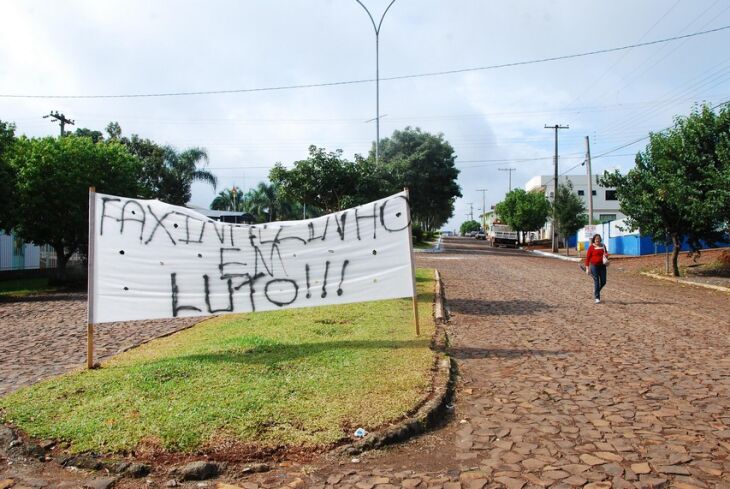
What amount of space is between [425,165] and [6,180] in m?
33.1

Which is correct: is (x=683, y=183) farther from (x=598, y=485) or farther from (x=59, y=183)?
(x=59, y=183)

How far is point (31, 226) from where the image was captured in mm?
18219

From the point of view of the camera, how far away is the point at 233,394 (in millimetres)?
4836

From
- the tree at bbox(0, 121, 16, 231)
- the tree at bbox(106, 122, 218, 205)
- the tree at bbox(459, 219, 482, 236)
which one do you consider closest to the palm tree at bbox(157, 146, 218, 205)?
the tree at bbox(106, 122, 218, 205)

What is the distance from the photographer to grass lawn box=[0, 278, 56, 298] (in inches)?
705

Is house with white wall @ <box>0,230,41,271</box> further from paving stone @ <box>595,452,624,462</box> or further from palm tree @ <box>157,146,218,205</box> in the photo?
paving stone @ <box>595,452,624,462</box>

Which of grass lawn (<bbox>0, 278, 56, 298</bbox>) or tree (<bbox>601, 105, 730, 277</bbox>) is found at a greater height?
tree (<bbox>601, 105, 730, 277</bbox>)

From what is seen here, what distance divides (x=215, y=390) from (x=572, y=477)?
2.90 m

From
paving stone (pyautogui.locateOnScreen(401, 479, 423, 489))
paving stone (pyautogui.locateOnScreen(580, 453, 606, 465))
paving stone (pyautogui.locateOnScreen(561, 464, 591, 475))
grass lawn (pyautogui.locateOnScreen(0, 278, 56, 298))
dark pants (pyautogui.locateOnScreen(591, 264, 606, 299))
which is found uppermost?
dark pants (pyautogui.locateOnScreen(591, 264, 606, 299))

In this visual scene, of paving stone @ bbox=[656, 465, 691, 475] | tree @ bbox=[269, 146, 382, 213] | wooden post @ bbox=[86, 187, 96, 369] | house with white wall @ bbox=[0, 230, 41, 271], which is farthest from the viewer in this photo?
house with white wall @ bbox=[0, 230, 41, 271]

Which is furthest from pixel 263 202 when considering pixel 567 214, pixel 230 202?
pixel 567 214

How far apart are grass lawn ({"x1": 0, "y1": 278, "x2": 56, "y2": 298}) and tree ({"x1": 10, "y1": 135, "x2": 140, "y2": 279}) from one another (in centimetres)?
159

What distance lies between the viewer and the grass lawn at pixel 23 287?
17914 mm

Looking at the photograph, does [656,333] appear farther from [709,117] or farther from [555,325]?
[709,117]
